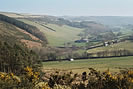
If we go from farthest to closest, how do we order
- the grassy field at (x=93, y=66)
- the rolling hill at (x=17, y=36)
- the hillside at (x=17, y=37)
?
the rolling hill at (x=17, y=36) → the hillside at (x=17, y=37) → the grassy field at (x=93, y=66)

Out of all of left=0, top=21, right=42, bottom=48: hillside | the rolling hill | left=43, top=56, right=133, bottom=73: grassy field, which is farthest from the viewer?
the rolling hill

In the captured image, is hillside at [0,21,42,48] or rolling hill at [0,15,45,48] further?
rolling hill at [0,15,45,48]

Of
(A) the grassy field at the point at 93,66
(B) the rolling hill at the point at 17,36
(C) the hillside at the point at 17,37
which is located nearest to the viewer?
(A) the grassy field at the point at 93,66

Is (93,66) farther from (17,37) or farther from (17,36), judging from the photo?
(17,36)

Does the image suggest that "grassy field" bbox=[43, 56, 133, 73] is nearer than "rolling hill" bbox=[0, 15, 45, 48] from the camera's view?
Yes

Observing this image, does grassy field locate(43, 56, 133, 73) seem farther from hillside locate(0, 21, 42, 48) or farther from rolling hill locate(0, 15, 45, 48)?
hillside locate(0, 21, 42, 48)

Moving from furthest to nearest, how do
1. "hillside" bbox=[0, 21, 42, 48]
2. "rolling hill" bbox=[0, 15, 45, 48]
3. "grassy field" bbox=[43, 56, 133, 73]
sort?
"rolling hill" bbox=[0, 15, 45, 48]
"hillside" bbox=[0, 21, 42, 48]
"grassy field" bbox=[43, 56, 133, 73]

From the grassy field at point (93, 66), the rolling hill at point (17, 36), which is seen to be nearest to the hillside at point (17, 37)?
the rolling hill at point (17, 36)

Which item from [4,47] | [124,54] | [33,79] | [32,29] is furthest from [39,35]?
[33,79]

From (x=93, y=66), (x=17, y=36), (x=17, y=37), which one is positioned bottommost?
(x=93, y=66)

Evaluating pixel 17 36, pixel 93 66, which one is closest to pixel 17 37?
pixel 17 36

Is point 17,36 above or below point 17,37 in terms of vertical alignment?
above

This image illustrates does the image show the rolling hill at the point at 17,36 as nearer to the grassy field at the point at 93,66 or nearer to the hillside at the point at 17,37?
the hillside at the point at 17,37

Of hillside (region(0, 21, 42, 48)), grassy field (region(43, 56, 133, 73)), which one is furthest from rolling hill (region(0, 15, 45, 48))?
grassy field (region(43, 56, 133, 73))
